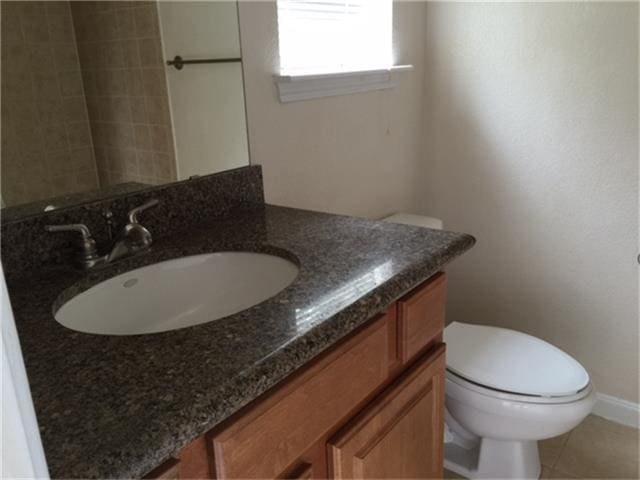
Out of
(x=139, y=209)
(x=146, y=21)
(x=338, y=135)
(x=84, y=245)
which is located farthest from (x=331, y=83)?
(x=84, y=245)

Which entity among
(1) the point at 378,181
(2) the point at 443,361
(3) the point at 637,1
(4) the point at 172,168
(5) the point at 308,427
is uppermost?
(3) the point at 637,1

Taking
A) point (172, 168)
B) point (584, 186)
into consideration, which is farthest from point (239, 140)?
point (584, 186)

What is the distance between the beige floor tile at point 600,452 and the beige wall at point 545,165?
0.12 meters

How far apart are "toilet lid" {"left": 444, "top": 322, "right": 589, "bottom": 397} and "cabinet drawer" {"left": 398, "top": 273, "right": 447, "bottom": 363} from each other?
40cm

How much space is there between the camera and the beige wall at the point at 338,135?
1.41m

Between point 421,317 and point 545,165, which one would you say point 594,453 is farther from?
point 421,317

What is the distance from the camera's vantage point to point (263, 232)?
122 centimetres

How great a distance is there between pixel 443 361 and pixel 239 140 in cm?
72

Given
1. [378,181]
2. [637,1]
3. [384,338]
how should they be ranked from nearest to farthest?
[384,338], [637,1], [378,181]

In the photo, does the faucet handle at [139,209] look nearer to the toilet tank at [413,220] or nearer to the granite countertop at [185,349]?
the granite countertop at [185,349]

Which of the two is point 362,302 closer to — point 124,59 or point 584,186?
point 124,59

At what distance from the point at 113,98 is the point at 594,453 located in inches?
69.9

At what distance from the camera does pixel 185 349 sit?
0.73 m

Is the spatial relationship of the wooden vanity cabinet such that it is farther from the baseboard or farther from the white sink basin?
the baseboard
